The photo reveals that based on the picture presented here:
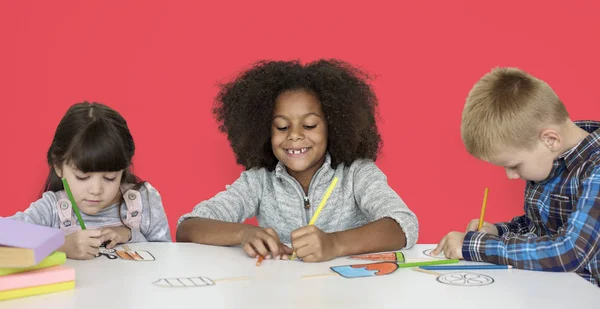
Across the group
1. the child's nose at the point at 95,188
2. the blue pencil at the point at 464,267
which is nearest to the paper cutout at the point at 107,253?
the child's nose at the point at 95,188

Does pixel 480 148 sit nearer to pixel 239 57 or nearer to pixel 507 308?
pixel 507 308

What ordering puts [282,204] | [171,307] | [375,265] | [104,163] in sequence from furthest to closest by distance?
[282,204] < [104,163] < [375,265] < [171,307]

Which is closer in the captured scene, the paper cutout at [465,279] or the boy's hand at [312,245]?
the paper cutout at [465,279]

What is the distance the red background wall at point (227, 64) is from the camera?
2.12 meters

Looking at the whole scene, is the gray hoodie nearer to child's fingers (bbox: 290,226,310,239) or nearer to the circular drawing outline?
child's fingers (bbox: 290,226,310,239)

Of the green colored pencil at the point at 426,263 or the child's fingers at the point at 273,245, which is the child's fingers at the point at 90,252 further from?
the green colored pencil at the point at 426,263

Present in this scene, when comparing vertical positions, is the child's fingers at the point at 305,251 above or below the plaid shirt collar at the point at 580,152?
below

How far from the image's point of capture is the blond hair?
1.19 metres

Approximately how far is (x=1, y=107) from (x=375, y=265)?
58.2 inches

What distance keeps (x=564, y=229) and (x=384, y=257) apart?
0.93 ft

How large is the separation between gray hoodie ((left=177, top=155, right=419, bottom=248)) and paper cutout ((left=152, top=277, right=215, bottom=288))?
1.52 feet

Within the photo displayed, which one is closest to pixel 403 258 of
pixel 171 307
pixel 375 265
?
pixel 375 265

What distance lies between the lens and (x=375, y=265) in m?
1.10

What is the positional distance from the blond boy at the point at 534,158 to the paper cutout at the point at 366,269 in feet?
0.44
